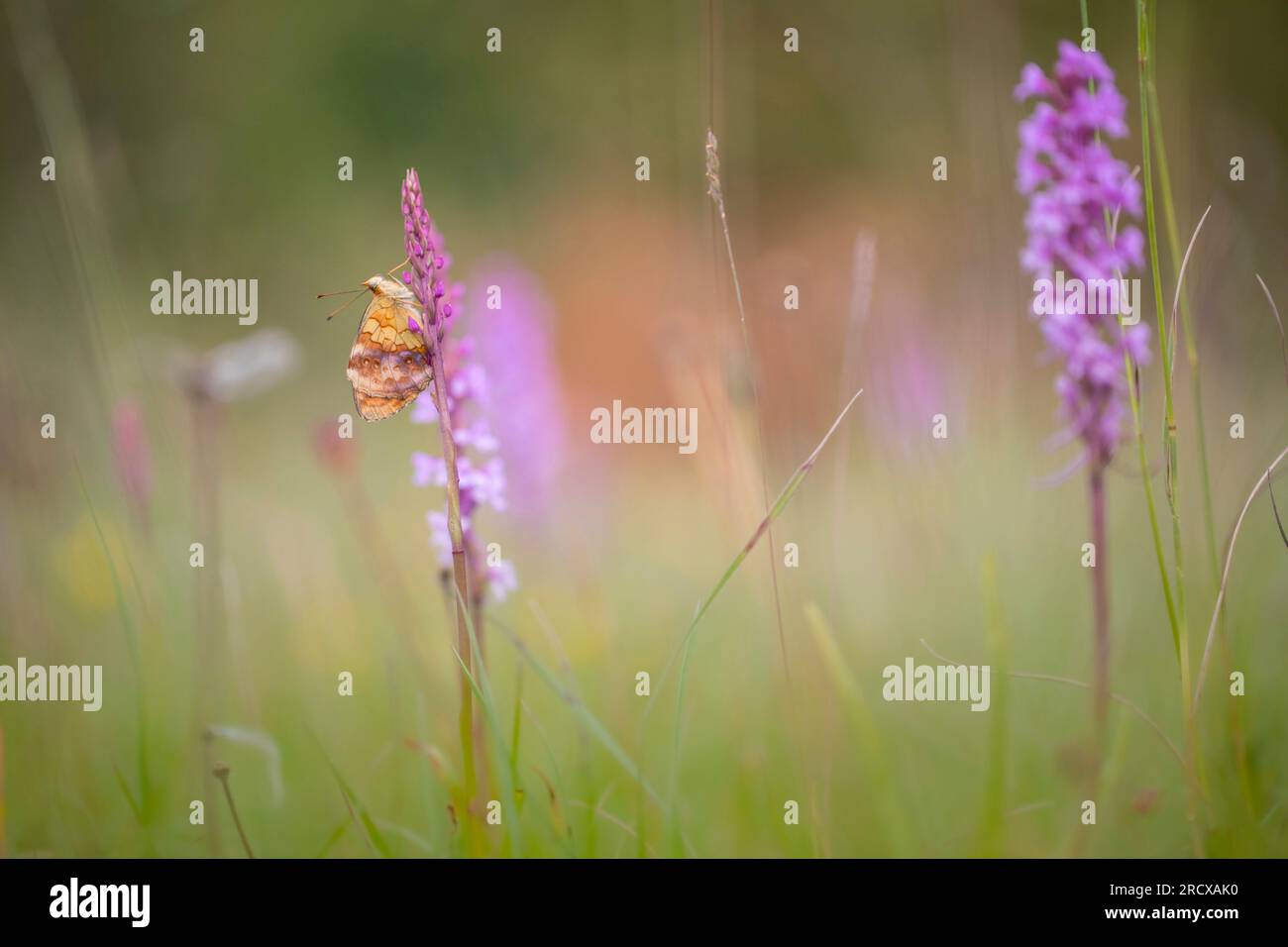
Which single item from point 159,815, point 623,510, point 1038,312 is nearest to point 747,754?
point 1038,312

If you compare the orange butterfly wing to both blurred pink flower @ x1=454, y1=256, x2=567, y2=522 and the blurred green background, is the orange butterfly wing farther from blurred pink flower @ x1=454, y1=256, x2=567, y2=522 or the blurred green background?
blurred pink flower @ x1=454, y1=256, x2=567, y2=522

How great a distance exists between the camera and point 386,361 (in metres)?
1.99

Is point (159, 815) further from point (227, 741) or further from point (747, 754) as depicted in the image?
point (747, 754)

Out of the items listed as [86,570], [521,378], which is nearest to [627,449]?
[521,378]

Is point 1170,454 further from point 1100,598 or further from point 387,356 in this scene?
point 387,356

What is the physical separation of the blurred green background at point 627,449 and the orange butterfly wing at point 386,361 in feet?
1.98

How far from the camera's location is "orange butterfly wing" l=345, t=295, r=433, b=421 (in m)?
1.97

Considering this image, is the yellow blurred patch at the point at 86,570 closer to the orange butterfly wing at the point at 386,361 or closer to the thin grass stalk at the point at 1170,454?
the orange butterfly wing at the point at 386,361

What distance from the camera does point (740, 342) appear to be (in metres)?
3.51

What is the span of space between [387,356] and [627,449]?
9.34ft

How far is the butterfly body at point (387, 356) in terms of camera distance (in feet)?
6.42

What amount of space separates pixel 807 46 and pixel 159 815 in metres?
3.74

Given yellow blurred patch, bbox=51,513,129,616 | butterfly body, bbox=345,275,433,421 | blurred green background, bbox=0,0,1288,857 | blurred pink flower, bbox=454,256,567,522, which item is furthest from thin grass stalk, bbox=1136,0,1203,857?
yellow blurred patch, bbox=51,513,129,616

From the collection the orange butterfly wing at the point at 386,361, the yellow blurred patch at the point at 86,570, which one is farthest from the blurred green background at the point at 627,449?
the orange butterfly wing at the point at 386,361
